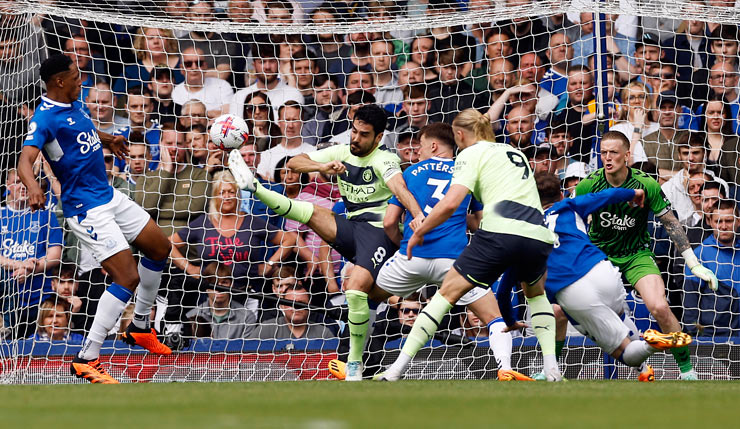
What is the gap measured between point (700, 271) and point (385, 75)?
408 cm

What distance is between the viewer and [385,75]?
9617 mm

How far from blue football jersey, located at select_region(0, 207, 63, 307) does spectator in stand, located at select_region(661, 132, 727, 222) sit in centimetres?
548

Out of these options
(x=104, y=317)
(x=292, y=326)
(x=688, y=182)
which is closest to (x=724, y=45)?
(x=688, y=182)

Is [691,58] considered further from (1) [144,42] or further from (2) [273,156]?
(1) [144,42]

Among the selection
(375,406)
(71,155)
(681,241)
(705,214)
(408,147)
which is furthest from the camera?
(408,147)

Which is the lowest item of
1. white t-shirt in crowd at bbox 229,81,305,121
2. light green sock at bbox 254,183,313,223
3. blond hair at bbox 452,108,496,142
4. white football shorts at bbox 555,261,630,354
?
white football shorts at bbox 555,261,630,354

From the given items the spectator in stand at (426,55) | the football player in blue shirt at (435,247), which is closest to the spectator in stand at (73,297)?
the football player in blue shirt at (435,247)

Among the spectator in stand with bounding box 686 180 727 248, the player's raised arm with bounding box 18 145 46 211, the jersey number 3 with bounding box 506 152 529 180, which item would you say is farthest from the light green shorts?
the player's raised arm with bounding box 18 145 46 211

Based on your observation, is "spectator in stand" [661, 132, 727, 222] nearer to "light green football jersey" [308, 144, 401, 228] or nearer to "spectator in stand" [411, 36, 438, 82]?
"spectator in stand" [411, 36, 438, 82]

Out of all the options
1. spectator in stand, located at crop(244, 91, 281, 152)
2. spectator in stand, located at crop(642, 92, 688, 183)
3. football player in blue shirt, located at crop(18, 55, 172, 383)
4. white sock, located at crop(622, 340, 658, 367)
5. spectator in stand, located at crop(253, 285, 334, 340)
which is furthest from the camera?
spectator in stand, located at crop(244, 91, 281, 152)

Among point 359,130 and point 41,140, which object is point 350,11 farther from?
point 41,140

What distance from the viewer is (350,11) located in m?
9.79

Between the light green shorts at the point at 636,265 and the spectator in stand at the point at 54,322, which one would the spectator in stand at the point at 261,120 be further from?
the light green shorts at the point at 636,265

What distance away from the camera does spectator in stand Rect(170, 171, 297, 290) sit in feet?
28.7
